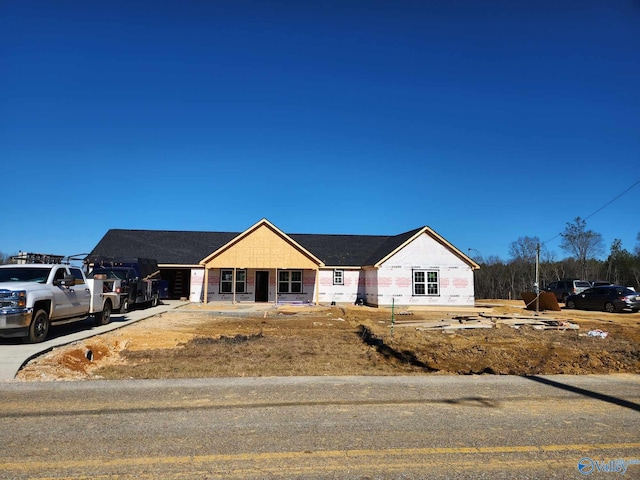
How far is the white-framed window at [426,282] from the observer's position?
30.3 metres

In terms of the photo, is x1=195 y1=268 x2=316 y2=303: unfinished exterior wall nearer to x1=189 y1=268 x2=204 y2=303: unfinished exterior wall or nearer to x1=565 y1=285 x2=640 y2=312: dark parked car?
x1=189 y1=268 x2=204 y2=303: unfinished exterior wall

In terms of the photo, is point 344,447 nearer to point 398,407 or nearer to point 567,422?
point 398,407

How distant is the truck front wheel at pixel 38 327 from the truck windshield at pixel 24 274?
1.19 meters

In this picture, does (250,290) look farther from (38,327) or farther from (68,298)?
(38,327)

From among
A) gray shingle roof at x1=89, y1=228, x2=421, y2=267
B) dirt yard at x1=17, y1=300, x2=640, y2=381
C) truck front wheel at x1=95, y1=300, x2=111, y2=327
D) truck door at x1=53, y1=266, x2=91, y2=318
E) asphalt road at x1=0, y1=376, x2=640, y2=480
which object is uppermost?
gray shingle roof at x1=89, y1=228, x2=421, y2=267

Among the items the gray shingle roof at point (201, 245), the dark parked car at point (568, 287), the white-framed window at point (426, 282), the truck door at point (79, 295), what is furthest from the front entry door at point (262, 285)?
the dark parked car at point (568, 287)

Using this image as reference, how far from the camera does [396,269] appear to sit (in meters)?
30.1

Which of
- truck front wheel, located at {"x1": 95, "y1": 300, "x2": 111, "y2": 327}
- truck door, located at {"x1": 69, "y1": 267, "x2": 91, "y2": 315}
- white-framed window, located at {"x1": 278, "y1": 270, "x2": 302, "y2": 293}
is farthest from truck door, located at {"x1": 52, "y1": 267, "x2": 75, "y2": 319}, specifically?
white-framed window, located at {"x1": 278, "y1": 270, "x2": 302, "y2": 293}

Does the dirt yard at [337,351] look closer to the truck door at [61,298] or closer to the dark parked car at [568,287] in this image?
the truck door at [61,298]

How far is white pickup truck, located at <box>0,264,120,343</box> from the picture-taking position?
10.8 meters

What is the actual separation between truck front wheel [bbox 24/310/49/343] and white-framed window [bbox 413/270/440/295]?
2295cm

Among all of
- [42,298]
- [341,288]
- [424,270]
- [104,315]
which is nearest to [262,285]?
[341,288]

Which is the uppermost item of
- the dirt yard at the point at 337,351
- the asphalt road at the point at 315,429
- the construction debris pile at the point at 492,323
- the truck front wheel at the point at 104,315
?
the truck front wheel at the point at 104,315

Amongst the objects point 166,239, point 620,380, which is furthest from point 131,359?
point 166,239
